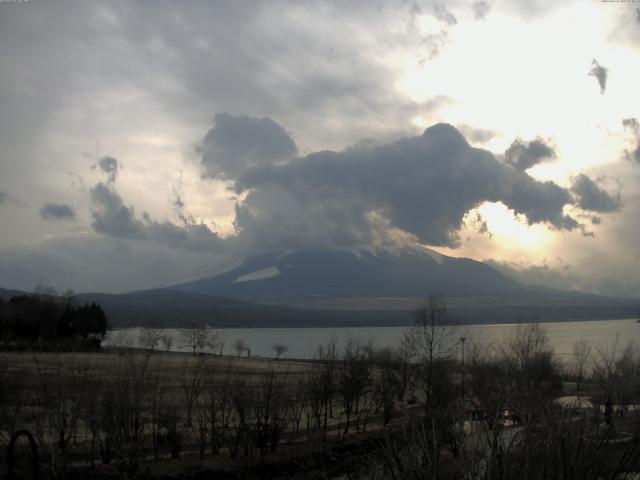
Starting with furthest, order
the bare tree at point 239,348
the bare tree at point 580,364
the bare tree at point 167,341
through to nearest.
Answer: the bare tree at point 239,348
the bare tree at point 167,341
the bare tree at point 580,364

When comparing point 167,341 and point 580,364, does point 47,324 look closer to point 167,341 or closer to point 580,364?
point 167,341

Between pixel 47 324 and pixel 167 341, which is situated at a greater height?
pixel 47 324

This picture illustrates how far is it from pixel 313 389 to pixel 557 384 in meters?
27.2

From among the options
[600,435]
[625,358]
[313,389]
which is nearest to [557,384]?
[625,358]

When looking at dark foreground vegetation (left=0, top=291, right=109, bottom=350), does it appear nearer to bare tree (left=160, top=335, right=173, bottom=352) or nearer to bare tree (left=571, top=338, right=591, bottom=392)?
bare tree (left=160, top=335, right=173, bottom=352)

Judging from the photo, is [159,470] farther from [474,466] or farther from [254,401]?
[474,466]

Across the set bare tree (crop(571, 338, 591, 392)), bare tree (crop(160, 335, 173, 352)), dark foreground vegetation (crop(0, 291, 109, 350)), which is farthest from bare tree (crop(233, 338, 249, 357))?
bare tree (crop(571, 338, 591, 392))

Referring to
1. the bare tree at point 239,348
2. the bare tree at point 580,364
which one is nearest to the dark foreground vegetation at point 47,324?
the bare tree at point 239,348

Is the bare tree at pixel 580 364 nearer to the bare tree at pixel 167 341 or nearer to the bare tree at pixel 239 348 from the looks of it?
the bare tree at pixel 239 348

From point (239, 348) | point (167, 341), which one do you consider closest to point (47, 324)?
point (239, 348)

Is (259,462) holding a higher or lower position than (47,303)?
lower

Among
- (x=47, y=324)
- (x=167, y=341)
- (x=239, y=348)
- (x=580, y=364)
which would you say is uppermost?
(x=47, y=324)

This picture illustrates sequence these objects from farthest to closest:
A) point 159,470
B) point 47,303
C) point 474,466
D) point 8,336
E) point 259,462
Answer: point 47,303 → point 8,336 → point 259,462 → point 159,470 → point 474,466

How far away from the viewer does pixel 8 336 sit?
94.2m
